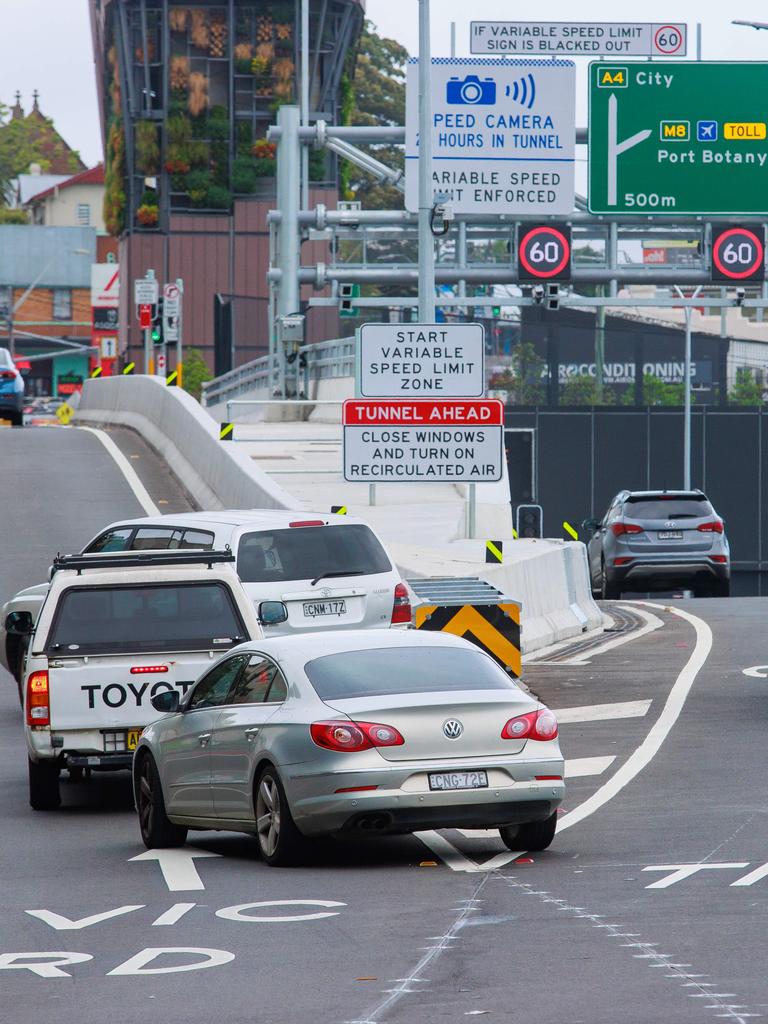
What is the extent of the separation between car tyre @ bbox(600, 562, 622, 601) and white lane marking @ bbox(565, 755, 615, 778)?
660 inches

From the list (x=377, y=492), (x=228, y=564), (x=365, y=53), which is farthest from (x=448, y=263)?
(x=365, y=53)

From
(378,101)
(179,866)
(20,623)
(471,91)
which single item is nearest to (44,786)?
(20,623)

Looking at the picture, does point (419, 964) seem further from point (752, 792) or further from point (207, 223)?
point (207, 223)

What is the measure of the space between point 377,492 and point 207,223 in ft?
136

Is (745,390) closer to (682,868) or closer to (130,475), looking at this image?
(130,475)

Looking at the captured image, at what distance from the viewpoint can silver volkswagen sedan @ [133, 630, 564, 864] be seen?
10578 mm

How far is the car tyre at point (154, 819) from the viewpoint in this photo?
11.9 m

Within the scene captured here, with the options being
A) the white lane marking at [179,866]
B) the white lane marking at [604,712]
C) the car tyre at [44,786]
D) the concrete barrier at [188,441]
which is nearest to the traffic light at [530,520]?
the concrete barrier at [188,441]

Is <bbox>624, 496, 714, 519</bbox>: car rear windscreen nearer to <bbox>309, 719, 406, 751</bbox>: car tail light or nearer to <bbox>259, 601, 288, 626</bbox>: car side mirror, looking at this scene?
<bbox>259, 601, 288, 626</bbox>: car side mirror

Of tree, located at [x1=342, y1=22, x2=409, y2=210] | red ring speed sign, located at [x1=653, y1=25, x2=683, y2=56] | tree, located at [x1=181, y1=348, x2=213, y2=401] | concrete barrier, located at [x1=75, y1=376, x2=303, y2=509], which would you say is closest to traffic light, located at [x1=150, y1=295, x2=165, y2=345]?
concrete barrier, located at [x1=75, y1=376, x2=303, y2=509]

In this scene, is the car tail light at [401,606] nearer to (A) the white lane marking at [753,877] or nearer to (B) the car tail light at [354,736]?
(B) the car tail light at [354,736]

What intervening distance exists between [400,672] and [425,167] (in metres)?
17.0

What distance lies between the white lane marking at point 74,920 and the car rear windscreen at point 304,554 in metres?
7.48

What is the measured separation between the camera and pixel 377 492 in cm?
3278
